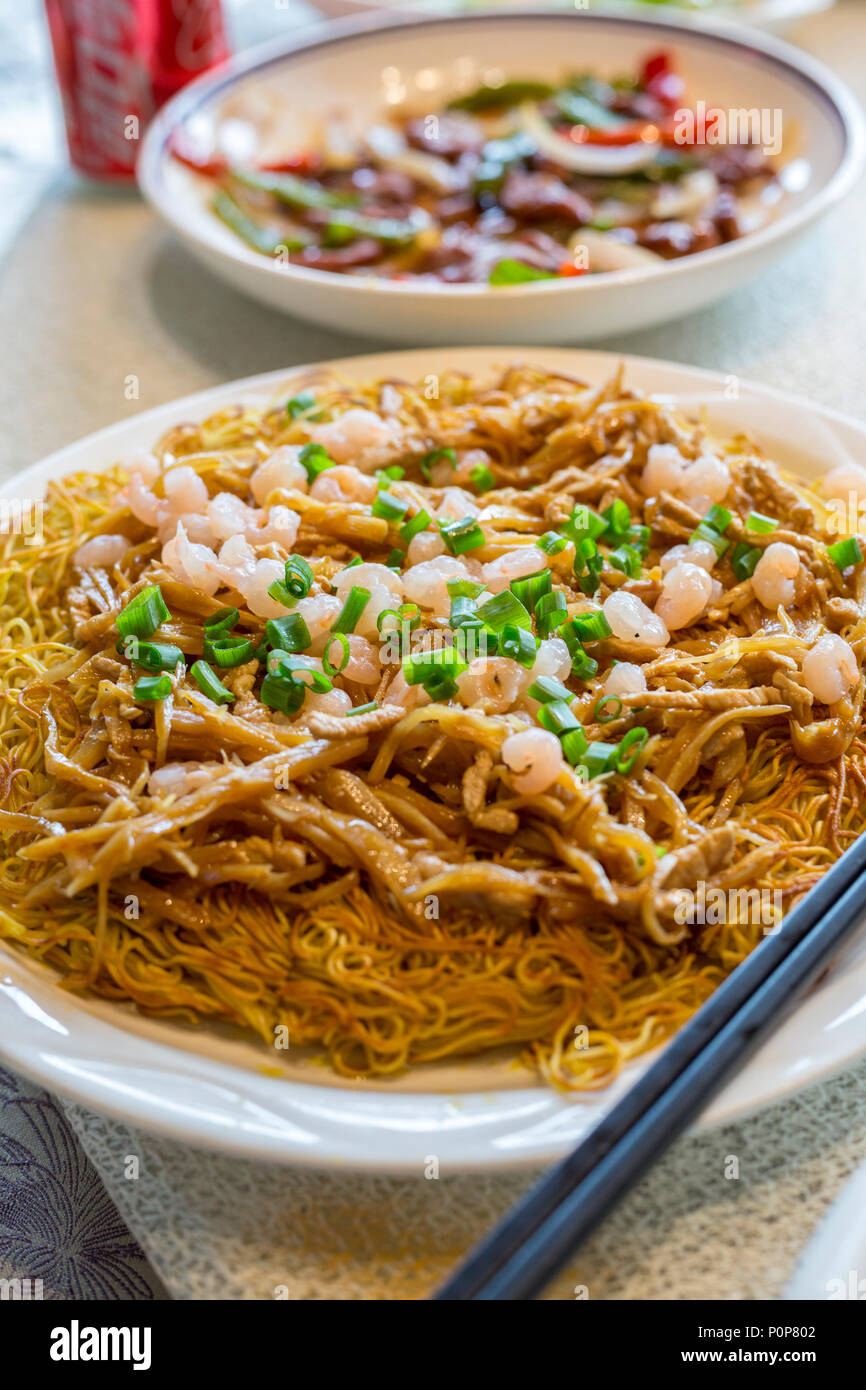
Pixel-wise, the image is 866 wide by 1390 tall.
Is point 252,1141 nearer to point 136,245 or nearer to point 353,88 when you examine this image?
point 136,245

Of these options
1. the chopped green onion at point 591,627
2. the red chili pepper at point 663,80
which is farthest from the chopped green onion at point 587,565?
the red chili pepper at point 663,80

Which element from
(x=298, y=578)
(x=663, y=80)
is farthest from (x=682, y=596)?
(x=663, y=80)

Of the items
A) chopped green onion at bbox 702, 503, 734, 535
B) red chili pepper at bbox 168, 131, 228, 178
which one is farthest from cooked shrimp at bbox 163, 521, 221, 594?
red chili pepper at bbox 168, 131, 228, 178

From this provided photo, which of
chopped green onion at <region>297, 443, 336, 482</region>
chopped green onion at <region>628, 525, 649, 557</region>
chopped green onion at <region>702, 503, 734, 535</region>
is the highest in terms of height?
chopped green onion at <region>297, 443, 336, 482</region>

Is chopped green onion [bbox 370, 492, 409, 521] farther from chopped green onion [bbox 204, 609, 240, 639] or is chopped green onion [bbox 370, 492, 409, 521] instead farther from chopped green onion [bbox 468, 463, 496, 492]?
chopped green onion [bbox 204, 609, 240, 639]

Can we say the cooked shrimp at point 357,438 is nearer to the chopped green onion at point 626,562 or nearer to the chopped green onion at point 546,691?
the chopped green onion at point 626,562

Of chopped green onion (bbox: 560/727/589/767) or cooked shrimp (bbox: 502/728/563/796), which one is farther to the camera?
chopped green onion (bbox: 560/727/589/767)

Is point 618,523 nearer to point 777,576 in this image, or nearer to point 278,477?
point 777,576
